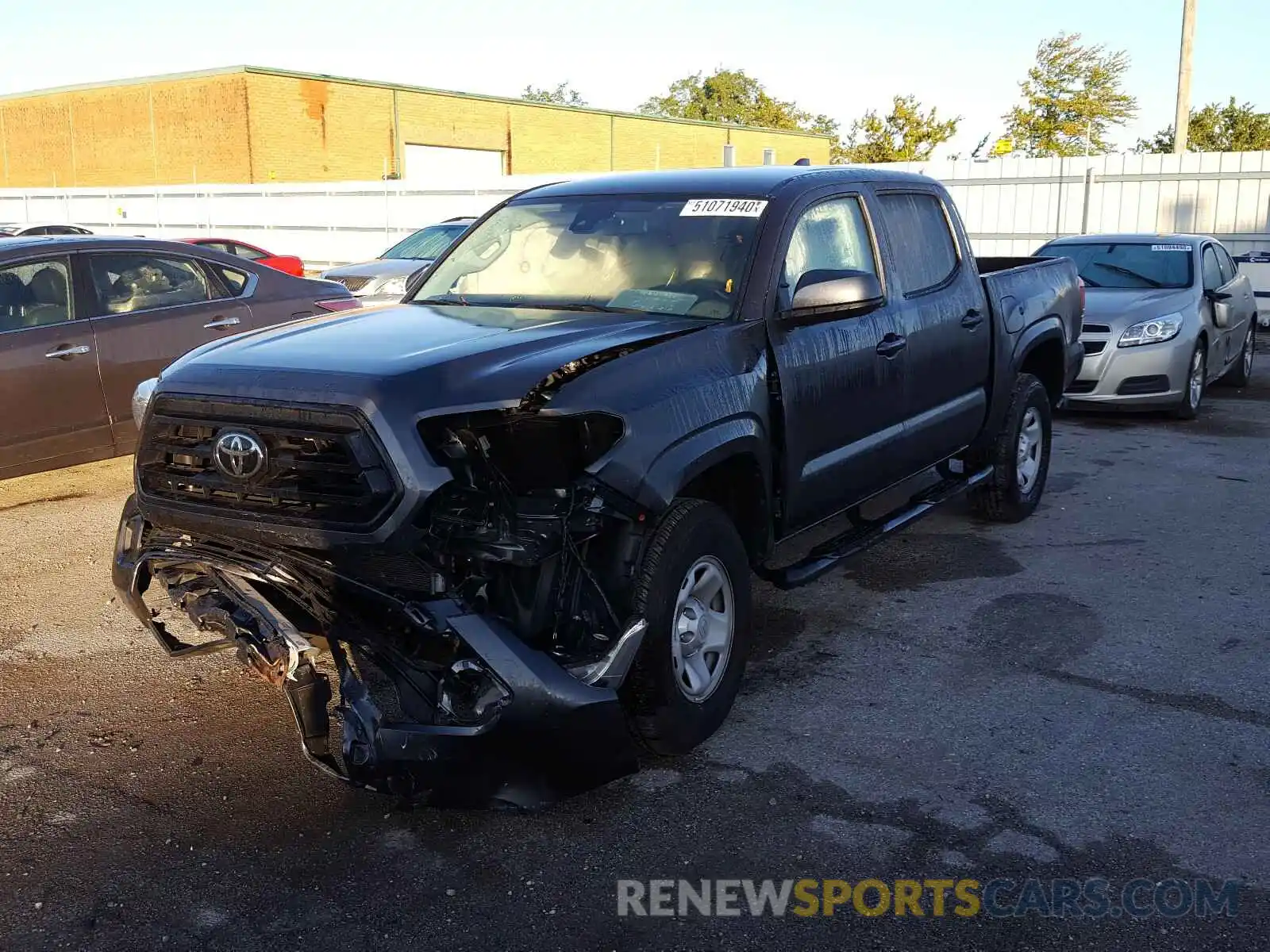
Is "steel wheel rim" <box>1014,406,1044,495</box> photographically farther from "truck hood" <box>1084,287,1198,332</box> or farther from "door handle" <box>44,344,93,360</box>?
"door handle" <box>44,344,93,360</box>

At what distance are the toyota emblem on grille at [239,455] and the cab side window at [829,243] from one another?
213cm

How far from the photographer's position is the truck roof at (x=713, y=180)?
197 inches

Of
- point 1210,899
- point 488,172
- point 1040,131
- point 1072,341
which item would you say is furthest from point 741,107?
point 1210,899

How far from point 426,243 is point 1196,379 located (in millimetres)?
9397

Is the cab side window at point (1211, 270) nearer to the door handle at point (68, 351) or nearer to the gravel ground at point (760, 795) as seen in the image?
the gravel ground at point (760, 795)

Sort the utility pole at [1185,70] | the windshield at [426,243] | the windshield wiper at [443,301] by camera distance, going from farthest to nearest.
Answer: the utility pole at [1185,70] < the windshield at [426,243] < the windshield wiper at [443,301]

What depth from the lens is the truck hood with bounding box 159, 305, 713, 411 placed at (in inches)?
138

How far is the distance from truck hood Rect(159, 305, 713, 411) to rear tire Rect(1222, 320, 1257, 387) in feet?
33.6

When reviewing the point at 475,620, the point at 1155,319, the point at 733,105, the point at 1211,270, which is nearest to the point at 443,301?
the point at 475,620

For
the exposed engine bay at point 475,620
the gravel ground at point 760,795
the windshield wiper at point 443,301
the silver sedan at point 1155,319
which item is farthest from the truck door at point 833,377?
the silver sedan at point 1155,319

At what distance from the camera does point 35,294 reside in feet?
24.1

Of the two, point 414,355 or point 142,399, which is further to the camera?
point 142,399

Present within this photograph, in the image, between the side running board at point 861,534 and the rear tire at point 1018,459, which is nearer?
the side running board at point 861,534

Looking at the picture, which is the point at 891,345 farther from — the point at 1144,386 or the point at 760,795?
the point at 1144,386
